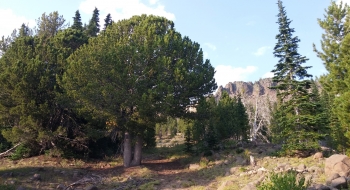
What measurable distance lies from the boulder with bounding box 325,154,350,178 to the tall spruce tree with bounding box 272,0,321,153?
4.00 metres

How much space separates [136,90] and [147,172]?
5355mm

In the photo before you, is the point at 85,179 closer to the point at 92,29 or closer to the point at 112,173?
the point at 112,173

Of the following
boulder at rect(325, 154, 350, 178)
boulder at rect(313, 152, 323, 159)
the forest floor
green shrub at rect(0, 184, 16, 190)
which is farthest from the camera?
boulder at rect(313, 152, 323, 159)

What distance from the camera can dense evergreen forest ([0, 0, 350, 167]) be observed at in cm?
1720

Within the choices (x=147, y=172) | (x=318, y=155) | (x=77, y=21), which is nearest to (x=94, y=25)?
(x=77, y=21)

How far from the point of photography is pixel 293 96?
17.1m

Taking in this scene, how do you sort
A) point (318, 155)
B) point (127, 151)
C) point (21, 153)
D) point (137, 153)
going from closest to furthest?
point (318, 155)
point (127, 151)
point (137, 153)
point (21, 153)

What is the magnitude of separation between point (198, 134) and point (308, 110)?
12177mm

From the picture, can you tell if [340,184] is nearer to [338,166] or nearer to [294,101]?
[338,166]

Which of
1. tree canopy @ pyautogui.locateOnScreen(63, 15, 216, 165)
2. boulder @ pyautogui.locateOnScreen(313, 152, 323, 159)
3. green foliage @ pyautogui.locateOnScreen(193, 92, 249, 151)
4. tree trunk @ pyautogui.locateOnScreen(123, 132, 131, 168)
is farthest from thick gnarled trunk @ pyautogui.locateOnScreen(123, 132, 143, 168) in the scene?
boulder @ pyautogui.locateOnScreen(313, 152, 323, 159)

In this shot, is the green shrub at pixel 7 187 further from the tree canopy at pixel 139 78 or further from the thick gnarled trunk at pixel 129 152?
the thick gnarled trunk at pixel 129 152

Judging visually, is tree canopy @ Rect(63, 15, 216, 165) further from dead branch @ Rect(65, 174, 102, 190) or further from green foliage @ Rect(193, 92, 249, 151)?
green foliage @ Rect(193, 92, 249, 151)

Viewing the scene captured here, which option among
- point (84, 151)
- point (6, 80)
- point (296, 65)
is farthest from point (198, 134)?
point (6, 80)

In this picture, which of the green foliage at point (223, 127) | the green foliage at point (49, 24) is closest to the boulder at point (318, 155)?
the green foliage at point (223, 127)
